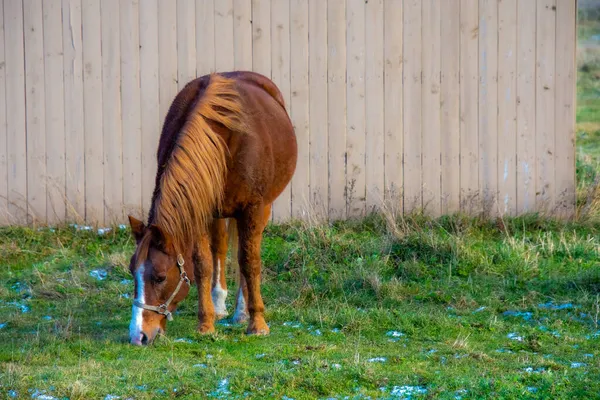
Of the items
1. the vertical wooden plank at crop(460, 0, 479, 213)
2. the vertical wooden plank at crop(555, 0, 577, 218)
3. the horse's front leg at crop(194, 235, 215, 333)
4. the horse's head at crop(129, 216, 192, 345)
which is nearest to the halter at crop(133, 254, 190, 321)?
the horse's head at crop(129, 216, 192, 345)

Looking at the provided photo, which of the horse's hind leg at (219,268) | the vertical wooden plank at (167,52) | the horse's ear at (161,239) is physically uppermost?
the vertical wooden plank at (167,52)

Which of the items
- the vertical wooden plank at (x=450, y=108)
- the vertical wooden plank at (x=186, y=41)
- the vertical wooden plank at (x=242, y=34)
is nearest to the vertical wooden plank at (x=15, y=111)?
the vertical wooden plank at (x=186, y=41)

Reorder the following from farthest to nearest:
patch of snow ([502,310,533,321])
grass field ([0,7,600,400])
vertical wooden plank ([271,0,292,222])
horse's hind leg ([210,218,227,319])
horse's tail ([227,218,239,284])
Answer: vertical wooden plank ([271,0,292,222])
horse's tail ([227,218,239,284])
horse's hind leg ([210,218,227,319])
patch of snow ([502,310,533,321])
grass field ([0,7,600,400])

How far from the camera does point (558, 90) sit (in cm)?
860

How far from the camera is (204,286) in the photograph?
222 inches

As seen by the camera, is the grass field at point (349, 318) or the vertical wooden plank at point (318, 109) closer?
the grass field at point (349, 318)

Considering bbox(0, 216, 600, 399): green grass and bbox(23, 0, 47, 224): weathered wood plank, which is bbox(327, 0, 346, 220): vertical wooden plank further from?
bbox(23, 0, 47, 224): weathered wood plank

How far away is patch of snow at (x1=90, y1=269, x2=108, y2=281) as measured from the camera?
23.6 feet

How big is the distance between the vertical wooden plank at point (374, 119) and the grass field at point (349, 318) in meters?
0.38

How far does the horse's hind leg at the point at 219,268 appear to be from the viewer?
6.24 metres

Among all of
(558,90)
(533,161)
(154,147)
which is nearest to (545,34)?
(558,90)

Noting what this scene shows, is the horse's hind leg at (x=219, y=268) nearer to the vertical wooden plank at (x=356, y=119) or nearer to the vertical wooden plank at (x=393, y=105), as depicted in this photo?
the vertical wooden plank at (x=356, y=119)

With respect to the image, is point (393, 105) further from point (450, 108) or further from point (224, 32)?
point (224, 32)

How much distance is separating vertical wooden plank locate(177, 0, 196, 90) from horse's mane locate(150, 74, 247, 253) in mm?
3157
